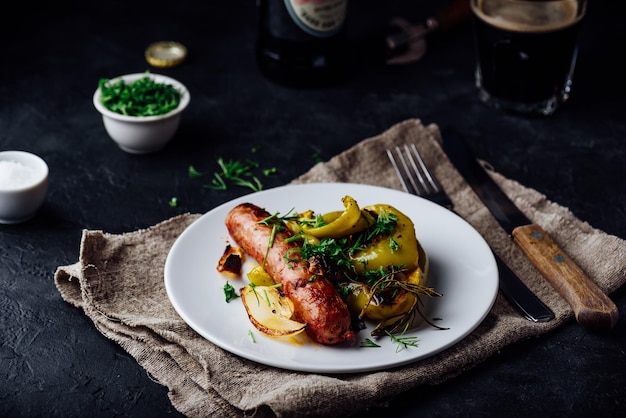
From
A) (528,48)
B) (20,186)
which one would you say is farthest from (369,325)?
(528,48)

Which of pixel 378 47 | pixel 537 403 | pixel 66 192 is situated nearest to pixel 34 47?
pixel 66 192

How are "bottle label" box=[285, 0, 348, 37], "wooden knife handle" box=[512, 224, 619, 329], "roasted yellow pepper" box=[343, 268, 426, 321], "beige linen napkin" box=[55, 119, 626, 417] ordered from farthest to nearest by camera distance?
"bottle label" box=[285, 0, 348, 37] < "wooden knife handle" box=[512, 224, 619, 329] < "roasted yellow pepper" box=[343, 268, 426, 321] < "beige linen napkin" box=[55, 119, 626, 417]

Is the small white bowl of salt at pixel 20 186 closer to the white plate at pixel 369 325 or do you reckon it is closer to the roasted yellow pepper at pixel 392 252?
the white plate at pixel 369 325

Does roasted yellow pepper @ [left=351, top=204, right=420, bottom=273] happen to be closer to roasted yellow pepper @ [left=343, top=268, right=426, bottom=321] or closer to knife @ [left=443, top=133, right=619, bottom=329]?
roasted yellow pepper @ [left=343, top=268, right=426, bottom=321]

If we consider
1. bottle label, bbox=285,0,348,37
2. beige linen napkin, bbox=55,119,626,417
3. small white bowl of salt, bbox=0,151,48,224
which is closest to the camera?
beige linen napkin, bbox=55,119,626,417

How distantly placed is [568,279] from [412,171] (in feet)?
2.27

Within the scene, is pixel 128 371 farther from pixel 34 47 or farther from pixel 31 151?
pixel 34 47

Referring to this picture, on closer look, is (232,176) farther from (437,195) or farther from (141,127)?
(437,195)

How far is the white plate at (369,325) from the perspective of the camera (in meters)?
1.89

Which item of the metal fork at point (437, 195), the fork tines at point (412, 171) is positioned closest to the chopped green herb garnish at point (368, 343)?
the metal fork at point (437, 195)

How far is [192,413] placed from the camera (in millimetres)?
1824

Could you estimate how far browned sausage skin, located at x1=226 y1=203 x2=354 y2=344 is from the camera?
1.86m

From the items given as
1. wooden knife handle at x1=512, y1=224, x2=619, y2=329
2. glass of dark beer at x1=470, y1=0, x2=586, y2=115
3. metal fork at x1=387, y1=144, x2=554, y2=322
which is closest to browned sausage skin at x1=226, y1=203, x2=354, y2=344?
metal fork at x1=387, y1=144, x2=554, y2=322

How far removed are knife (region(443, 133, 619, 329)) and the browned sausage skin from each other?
0.60m
